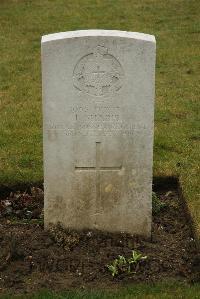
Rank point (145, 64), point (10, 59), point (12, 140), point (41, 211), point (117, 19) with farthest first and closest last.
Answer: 1. point (117, 19)
2. point (10, 59)
3. point (12, 140)
4. point (41, 211)
5. point (145, 64)

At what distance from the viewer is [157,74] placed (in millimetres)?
11008

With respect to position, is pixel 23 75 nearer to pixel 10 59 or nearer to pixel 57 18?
pixel 10 59

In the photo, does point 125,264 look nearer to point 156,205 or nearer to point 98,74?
point 156,205

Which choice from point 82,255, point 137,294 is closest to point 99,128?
point 82,255

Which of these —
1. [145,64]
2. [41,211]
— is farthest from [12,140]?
[145,64]

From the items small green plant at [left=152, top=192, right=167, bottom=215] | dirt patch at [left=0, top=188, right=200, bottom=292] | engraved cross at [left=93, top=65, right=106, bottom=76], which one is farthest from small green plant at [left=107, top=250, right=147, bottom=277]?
engraved cross at [left=93, top=65, right=106, bottom=76]

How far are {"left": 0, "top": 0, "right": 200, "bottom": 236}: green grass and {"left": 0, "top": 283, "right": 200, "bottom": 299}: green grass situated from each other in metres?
0.83

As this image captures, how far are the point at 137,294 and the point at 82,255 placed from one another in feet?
2.52

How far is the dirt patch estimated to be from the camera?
5.21 meters

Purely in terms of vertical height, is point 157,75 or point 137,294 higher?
point 157,75

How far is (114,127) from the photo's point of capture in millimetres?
5531

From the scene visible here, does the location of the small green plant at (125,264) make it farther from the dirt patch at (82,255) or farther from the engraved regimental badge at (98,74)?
the engraved regimental badge at (98,74)

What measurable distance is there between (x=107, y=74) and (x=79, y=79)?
23 cm

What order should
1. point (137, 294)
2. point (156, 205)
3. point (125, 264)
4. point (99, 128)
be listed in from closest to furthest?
point (137, 294)
point (125, 264)
point (99, 128)
point (156, 205)
